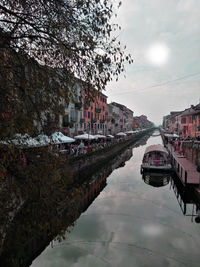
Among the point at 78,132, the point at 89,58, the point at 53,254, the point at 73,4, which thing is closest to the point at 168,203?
the point at 53,254

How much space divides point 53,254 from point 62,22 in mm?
9424

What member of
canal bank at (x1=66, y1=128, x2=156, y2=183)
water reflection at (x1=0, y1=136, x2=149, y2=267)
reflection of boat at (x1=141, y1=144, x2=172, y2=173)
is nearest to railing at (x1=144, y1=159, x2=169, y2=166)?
reflection of boat at (x1=141, y1=144, x2=172, y2=173)

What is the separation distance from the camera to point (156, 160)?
25.1 m

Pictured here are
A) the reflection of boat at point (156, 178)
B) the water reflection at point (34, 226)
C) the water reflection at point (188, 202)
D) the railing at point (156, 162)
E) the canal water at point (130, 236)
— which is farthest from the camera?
the railing at point (156, 162)

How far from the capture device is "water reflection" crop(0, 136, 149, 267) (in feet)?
14.7

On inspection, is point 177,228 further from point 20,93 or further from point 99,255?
point 20,93

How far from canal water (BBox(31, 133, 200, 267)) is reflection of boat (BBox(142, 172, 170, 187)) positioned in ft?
11.3

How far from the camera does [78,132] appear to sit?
34.8 meters

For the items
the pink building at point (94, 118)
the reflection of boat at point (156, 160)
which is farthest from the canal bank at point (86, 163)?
the pink building at point (94, 118)

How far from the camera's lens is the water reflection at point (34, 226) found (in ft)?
14.7

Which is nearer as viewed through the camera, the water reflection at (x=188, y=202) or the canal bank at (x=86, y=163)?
the water reflection at (x=188, y=202)

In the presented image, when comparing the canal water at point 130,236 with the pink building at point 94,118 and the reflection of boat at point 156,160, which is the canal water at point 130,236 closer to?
the reflection of boat at point 156,160

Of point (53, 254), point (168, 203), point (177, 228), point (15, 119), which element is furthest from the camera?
point (168, 203)

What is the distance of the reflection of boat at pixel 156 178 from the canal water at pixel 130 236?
136 inches
